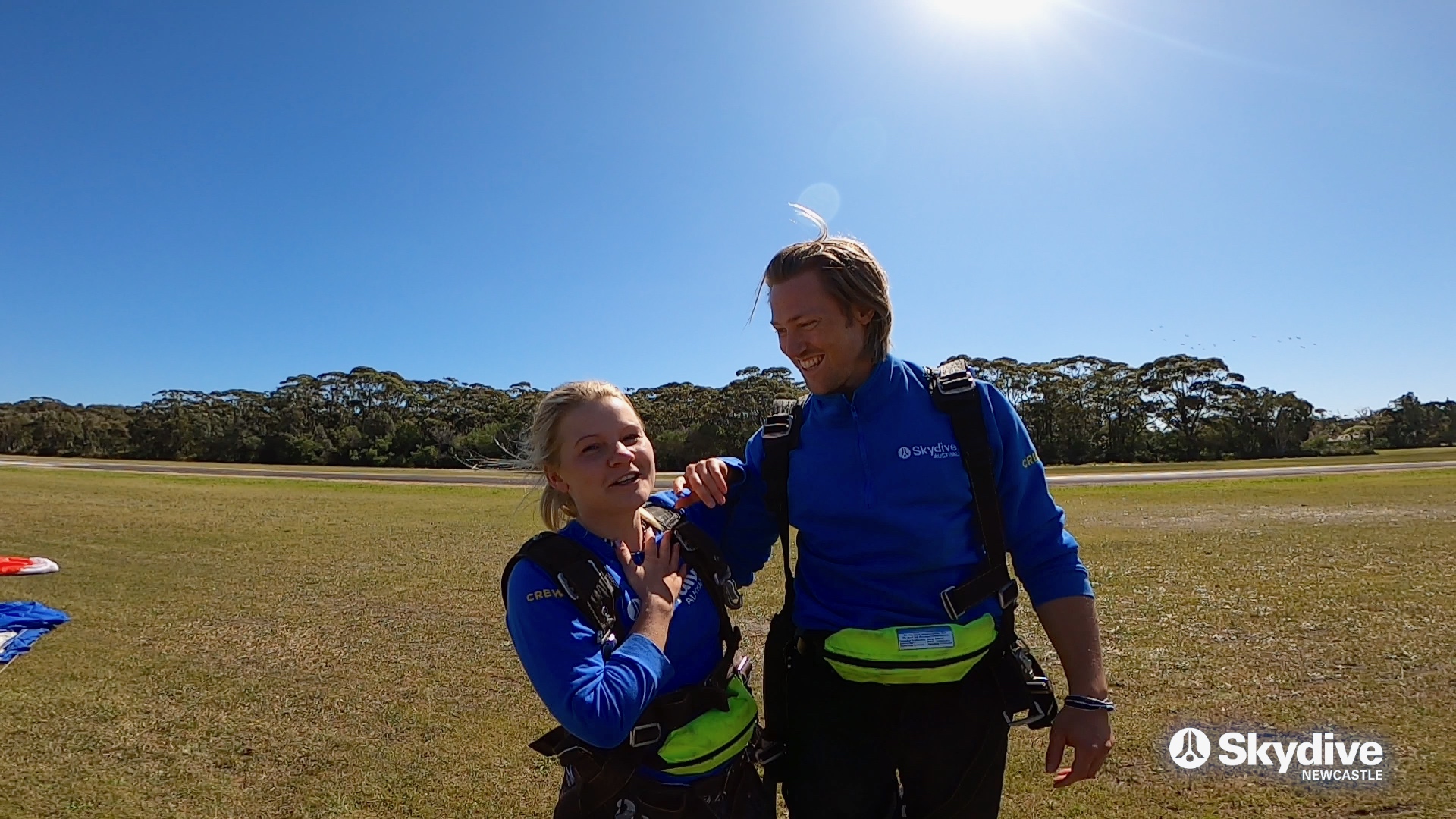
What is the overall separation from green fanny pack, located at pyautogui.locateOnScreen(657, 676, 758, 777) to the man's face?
3.32 feet

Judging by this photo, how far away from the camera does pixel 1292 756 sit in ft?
15.5

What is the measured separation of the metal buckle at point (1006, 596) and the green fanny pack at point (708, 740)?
84 cm

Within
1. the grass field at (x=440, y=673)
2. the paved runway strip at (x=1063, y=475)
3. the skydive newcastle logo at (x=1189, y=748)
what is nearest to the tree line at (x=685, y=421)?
the paved runway strip at (x=1063, y=475)

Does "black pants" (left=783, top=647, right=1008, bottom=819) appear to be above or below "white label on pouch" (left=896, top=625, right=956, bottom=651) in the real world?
below

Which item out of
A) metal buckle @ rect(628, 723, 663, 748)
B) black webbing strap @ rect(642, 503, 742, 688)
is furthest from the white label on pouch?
metal buckle @ rect(628, 723, 663, 748)

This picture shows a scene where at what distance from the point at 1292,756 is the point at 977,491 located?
4273mm

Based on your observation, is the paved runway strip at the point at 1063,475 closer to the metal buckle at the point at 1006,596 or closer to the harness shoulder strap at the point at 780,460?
the harness shoulder strap at the point at 780,460

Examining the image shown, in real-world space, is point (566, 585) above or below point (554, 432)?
below

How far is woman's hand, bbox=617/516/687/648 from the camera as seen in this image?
1.99m

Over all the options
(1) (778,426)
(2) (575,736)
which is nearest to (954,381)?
(1) (778,426)

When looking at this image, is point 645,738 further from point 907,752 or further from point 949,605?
point 949,605

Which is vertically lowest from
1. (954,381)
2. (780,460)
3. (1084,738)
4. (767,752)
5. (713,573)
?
(767,752)

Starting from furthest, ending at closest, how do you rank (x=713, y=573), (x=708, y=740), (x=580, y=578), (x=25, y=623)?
(x=25, y=623) < (x=713, y=573) < (x=708, y=740) < (x=580, y=578)

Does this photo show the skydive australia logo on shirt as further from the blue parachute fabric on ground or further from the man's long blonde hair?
the blue parachute fabric on ground
